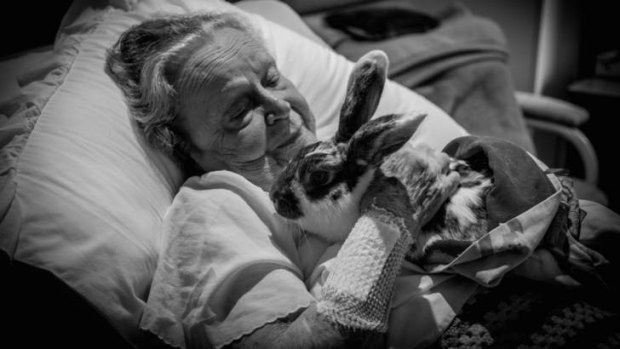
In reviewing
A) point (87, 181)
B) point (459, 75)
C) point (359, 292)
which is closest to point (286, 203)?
point (359, 292)

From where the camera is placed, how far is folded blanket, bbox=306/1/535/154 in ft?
6.00

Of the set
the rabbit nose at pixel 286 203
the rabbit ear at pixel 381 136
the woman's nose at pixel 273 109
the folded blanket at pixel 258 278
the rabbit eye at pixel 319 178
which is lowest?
the folded blanket at pixel 258 278

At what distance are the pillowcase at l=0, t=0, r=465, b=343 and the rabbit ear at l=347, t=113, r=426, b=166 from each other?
0.45 meters

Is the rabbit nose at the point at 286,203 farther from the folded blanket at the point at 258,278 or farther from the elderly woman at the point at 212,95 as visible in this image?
the elderly woman at the point at 212,95

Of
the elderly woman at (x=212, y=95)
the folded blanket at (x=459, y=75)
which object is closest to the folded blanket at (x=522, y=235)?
the elderly woman at (x=212, y=95)

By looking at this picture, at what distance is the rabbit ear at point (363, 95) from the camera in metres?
0.92

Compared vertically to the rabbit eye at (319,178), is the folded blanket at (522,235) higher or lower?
lower

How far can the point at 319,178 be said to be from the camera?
92 centimetres

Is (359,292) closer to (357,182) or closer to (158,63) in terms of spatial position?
(357,182)

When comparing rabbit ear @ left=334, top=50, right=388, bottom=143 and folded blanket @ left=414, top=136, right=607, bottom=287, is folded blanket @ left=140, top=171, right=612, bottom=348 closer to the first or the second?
folded blanket @ left=414, top=136, right=607, bottom=287

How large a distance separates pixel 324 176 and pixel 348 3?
4.50 feet

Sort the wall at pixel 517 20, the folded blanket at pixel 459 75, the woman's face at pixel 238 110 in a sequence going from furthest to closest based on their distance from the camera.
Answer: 1. the wall at pixel 517 20
2. the folded blanket at pixel 459 75
3. the woman's face at pixel 238 110

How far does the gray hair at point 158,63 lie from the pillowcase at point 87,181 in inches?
1.1

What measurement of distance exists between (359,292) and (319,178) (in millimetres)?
220
